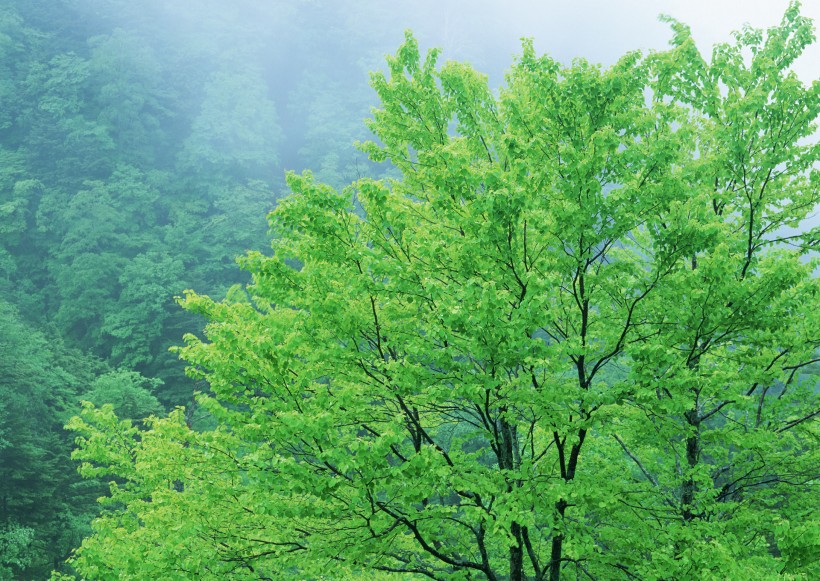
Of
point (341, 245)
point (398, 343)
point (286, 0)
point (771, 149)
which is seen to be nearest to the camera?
point (341, 245)

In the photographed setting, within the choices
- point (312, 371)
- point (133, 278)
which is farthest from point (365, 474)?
point (133, 278)

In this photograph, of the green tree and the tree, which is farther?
the green tree

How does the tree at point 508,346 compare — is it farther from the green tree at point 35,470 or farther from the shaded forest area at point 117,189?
the shaded forest area at point 117,189

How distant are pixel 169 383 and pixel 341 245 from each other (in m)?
31.2

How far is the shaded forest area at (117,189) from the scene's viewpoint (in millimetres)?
23516

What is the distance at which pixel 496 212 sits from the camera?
14.8ft

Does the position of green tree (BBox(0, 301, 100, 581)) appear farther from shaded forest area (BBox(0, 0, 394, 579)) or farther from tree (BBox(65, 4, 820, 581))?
tree (BBox(65, 4, 820, 581))

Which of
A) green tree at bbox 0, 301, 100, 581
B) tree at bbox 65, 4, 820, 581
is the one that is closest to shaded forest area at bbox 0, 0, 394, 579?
green tree at bbox 0, 301, 100, 581

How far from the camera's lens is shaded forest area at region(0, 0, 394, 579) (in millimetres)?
23516

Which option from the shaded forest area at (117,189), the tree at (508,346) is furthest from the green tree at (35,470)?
the tree at (508,346)

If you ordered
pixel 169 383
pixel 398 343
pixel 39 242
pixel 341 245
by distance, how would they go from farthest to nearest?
pixel 39 242 < pixel 169 383 < pixel 398 343 < pixel 341 245

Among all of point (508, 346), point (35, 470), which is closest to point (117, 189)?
point (35, 470)

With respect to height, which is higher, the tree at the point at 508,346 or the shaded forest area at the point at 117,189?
the shaded forest area at the point at 117,189

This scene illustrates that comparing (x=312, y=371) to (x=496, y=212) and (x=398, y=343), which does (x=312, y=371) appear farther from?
(x=496, y=212)
